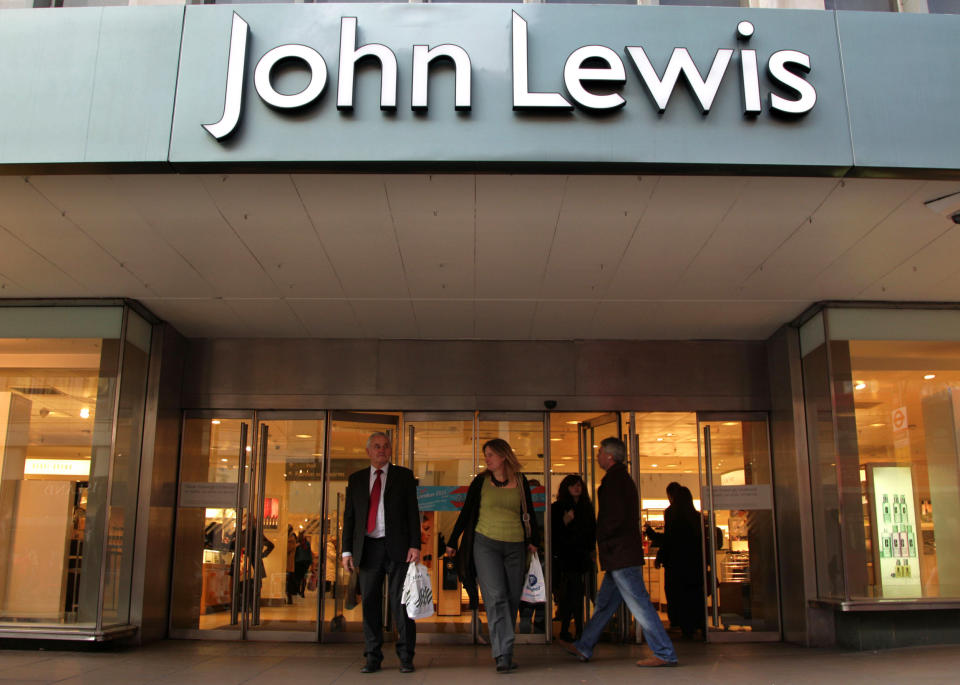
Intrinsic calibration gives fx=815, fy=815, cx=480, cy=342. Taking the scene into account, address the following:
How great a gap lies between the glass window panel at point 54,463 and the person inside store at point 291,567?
1818 mm

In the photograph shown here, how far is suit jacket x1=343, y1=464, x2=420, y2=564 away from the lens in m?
5.96

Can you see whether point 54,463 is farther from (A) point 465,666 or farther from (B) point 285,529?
(A) point 465,666

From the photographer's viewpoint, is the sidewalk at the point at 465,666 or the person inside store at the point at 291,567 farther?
the person inside store at the point at 291,567

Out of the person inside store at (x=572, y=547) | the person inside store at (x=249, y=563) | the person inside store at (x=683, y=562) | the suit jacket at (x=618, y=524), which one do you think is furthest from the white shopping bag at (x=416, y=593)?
the person inside store at (x=683, y=562)

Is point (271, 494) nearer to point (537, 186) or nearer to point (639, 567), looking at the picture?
→ point (639, 567)

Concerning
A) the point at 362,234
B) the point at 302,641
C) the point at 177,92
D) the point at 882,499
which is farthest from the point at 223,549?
the point at 882,499

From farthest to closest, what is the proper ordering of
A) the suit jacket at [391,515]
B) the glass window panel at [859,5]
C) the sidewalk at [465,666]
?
the glass window panel at [859,5], the suit jacket at [391,515], the sidewalk at [465,666]

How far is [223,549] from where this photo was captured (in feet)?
27.0

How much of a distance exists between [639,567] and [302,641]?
3.65 meters

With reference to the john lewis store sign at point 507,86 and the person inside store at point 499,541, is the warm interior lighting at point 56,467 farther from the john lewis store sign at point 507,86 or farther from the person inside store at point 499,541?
the john lewis store sign at point 507,86

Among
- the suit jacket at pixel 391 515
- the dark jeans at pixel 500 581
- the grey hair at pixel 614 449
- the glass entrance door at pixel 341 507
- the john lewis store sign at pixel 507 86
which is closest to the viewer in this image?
the john lewis store sign at pixel 507 86

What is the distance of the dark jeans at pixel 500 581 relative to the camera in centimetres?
581

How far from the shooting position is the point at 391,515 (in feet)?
19.7

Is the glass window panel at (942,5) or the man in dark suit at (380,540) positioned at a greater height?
the glass window panel at (942,5)
